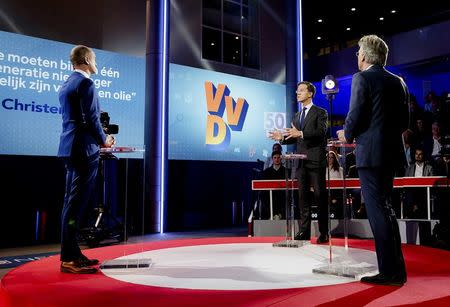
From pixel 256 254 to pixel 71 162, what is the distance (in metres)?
1.60

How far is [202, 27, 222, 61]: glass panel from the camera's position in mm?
7900

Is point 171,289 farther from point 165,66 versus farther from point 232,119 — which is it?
point 232,119

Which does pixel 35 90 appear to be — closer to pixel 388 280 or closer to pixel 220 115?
pixel 220 115

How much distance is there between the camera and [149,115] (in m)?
6.55

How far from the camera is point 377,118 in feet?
7.70

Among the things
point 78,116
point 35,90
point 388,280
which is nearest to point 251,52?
point 35,90

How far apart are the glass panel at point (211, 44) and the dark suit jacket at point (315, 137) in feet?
14.0

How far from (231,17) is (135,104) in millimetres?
3154

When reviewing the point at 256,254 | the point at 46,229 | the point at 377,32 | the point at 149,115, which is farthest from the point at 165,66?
the point at 377,32

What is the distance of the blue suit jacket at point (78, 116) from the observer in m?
2.65

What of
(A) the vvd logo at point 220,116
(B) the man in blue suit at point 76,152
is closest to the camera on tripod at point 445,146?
(B) the man in blue suit at point 76,152

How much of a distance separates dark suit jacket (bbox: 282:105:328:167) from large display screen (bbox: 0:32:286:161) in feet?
10.6

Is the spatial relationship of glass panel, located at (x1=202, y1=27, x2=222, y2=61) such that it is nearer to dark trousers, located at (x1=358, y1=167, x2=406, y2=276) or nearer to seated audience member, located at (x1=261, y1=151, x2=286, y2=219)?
seated audience member, located at (x1=261, y1=151, x2=286, y2=219)

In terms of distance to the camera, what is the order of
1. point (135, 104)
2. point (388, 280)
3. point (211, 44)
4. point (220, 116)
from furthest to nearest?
point (211, 44)
point (220, 116)
point (135, 104)
point (388, 280)
